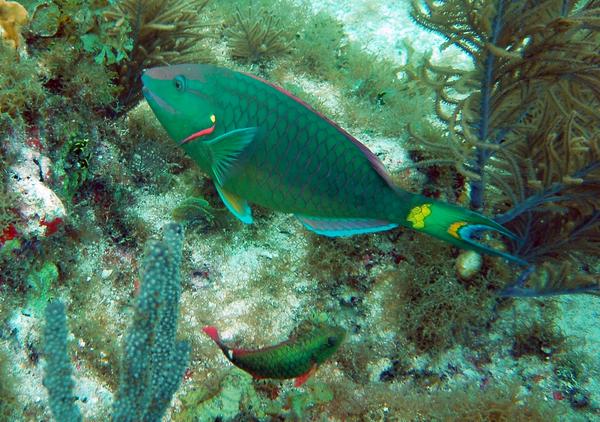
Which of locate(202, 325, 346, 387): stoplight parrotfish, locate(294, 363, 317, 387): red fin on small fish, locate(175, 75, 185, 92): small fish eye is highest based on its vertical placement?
locate(175, 75, 185, 92): small fish eye

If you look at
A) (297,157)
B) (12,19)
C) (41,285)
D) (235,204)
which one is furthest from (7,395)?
(12,19)

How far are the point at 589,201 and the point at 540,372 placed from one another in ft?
5.08

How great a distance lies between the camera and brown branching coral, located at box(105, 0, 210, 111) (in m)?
3.54

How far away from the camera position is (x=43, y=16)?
3078mm

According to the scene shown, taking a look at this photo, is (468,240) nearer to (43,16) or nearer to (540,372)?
(540,372)

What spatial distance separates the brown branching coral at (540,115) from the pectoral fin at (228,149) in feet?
5.43

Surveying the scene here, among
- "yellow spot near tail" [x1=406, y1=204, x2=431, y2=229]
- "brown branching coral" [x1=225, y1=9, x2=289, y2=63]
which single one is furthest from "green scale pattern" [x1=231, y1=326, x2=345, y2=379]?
"brown branching coral" [x1=225, y1=9, x2=289, y2=63]

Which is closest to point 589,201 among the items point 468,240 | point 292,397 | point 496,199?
point 496,199

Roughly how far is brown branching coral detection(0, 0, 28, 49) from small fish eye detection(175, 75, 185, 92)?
1.29 m

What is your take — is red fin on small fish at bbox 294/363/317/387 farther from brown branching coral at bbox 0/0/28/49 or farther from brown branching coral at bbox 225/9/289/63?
brown branching coral at bbox 225/9/289/63

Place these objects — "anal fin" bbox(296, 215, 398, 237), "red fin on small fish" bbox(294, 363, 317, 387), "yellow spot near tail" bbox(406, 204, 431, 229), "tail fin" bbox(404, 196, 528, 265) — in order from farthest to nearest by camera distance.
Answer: "red fin on small fish" bbox(294, 363, 317, 387)
"anal fin" bbox(296, 215, 398, 237)
"yellow spot near tail" bbox(406, 204, 431, 229)
"tail fin" bbox(404, 196, 528, 265)

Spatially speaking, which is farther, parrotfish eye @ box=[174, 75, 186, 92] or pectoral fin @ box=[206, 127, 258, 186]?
parrotfish eye @ box=[174, 75, 186, 92]

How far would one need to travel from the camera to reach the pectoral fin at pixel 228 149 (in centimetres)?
232

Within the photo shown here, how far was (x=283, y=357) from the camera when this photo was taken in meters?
2.61
